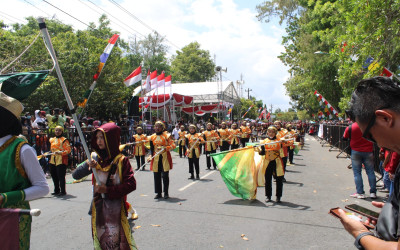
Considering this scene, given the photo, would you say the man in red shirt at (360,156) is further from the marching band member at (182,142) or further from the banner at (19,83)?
the marching band member at (182,142)

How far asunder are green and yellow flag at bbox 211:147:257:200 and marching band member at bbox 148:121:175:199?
1271 millimetres

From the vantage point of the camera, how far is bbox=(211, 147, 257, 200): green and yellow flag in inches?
313

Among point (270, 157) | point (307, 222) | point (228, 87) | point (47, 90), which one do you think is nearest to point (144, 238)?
point (307, 222)

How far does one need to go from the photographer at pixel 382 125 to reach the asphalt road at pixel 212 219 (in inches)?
136

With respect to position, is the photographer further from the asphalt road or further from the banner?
the asphalt road

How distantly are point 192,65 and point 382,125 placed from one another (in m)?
65.0

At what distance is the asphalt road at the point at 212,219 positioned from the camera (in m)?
5.16

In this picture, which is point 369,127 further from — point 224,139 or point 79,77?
point 79,77

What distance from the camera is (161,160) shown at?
28.0 feet

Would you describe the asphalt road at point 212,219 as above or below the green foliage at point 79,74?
below

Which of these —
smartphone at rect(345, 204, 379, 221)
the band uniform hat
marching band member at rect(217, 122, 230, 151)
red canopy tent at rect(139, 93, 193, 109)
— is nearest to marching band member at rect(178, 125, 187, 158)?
marching band member at rect(217, 122, 230, 151)

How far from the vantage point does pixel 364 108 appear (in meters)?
1.74

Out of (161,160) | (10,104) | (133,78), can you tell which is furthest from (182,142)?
(10,104)

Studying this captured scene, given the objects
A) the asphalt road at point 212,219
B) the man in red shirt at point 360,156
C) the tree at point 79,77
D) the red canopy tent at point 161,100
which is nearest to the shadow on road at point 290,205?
the asphalt road at point 212,219
